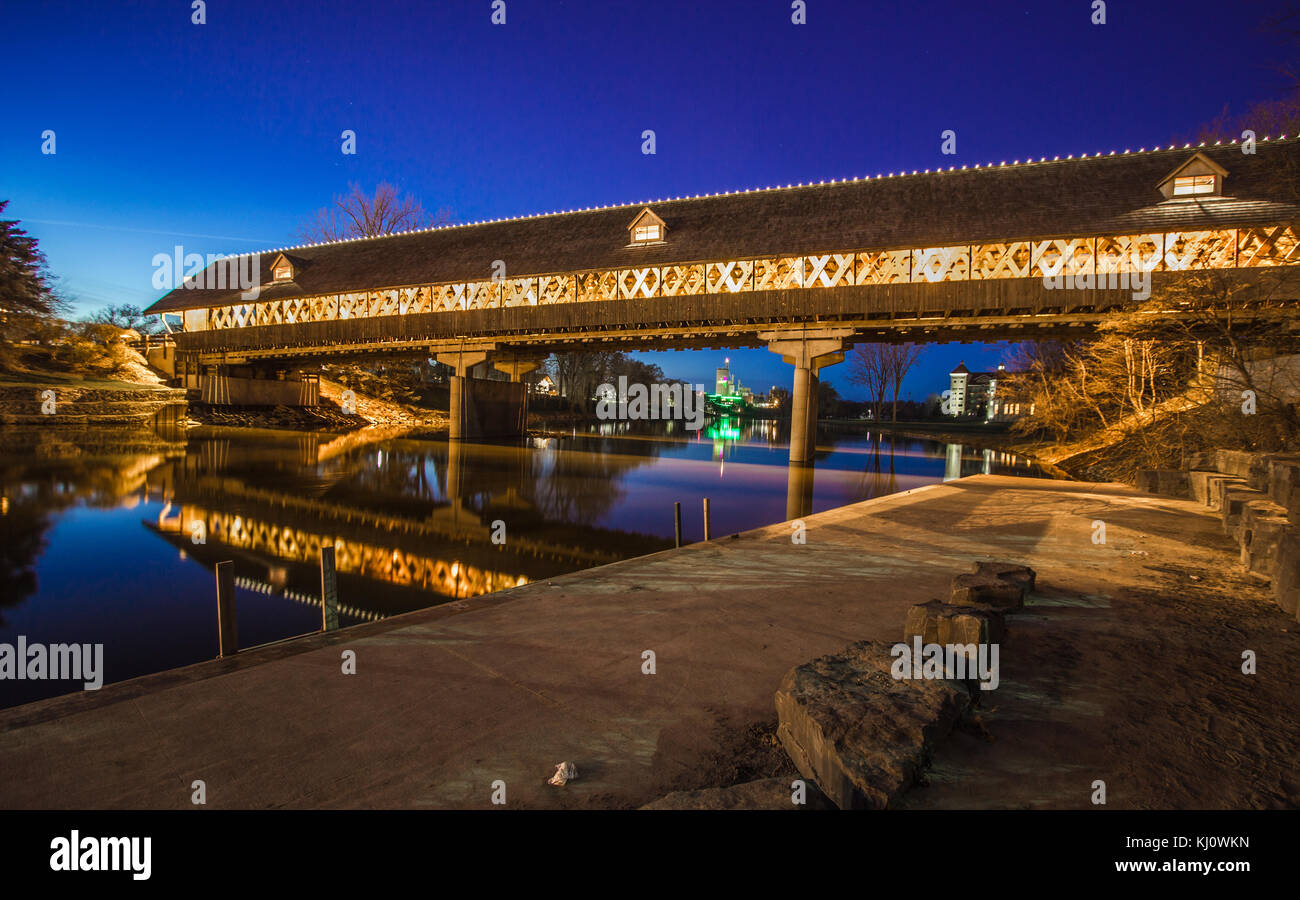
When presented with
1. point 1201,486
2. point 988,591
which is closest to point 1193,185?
point 1201,486

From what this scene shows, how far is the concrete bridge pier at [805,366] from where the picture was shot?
2086cm

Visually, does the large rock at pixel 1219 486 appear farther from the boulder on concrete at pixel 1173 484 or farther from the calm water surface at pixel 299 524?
the calm water surface at pixel 299 524

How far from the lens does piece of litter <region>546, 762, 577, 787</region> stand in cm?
241

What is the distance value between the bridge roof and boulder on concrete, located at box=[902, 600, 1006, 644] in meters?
17.9

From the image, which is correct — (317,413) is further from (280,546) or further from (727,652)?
(727,652)

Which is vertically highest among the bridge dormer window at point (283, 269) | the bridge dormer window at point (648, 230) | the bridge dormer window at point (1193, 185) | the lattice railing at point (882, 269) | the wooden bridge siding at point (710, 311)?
the bridge dormer window at point (283, 269)

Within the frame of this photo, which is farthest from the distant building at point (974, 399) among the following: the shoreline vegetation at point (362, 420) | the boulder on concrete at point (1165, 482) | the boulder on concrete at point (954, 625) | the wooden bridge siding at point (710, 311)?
the boulder on concrete at point (954, 625)

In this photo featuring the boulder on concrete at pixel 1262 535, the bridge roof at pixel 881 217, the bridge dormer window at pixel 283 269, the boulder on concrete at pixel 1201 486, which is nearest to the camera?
the boulder on concrete at pixel 1262 535

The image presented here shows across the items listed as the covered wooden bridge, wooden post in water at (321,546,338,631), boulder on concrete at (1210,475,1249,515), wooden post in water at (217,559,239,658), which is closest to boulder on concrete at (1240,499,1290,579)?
boulder on concrete at (1210,475,1249,515)

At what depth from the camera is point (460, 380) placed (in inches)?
1145

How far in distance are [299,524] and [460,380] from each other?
19685 millimetres

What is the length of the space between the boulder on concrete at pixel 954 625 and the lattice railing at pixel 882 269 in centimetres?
1770

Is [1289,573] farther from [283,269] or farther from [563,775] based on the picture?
[283,269]
